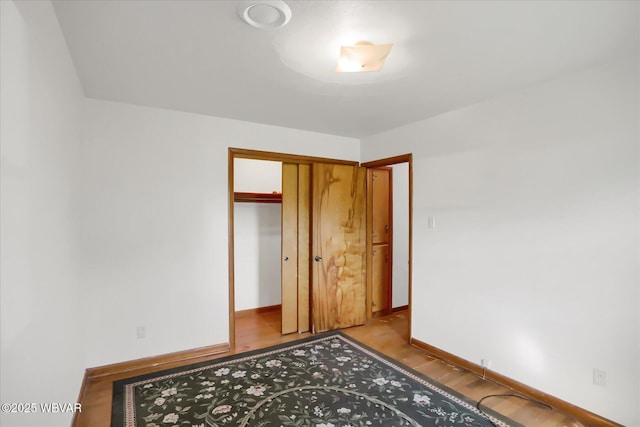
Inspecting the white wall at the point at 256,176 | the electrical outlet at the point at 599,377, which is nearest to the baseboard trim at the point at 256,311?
the white wall at the point at 256,176

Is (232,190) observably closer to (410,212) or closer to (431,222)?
(410,212)

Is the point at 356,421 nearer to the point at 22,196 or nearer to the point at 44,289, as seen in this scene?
the point at 44,289

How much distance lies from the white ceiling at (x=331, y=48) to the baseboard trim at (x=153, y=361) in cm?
247

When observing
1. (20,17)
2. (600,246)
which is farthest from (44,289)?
(600,246)

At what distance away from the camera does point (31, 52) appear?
131cm

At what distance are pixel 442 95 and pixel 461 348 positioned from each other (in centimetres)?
242

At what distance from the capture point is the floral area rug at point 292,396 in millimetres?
2221

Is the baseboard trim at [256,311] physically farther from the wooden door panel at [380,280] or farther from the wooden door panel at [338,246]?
the wooden door panel at [380,280]

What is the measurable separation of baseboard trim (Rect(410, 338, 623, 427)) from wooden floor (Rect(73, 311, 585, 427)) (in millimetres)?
58

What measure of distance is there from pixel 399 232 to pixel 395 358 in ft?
6.99

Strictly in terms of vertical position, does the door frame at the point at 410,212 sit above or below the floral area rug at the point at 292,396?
above

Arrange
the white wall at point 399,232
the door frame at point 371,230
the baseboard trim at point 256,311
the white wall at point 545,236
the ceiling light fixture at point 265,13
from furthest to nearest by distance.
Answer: the white wall at point 399,232, the baseboard trim at point 256,311, the door frame at point 371,230, the white wall at point 545,236, the ceiling light fixture at point 265,13

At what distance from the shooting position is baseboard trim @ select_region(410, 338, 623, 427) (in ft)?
7.29

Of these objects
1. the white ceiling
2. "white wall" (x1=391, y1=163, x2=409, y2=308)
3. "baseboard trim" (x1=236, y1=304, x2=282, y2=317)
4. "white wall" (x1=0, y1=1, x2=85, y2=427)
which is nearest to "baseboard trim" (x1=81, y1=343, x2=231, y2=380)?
"white wall" (x1=0, y1=1, x2=85, y2=427)
